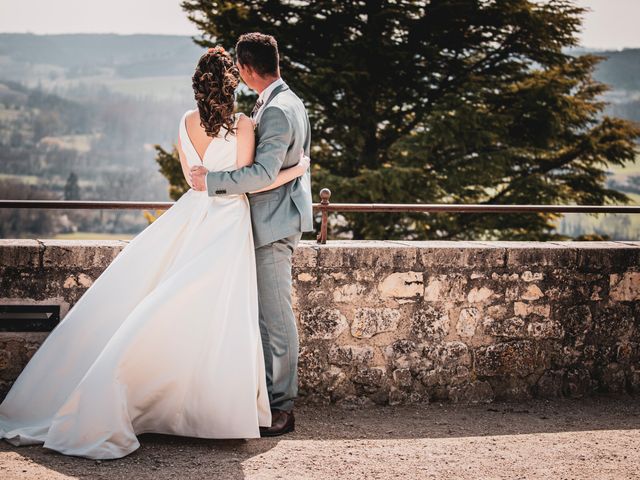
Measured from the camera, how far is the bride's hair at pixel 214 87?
11.4 feet

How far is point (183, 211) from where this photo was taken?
3.65 meters

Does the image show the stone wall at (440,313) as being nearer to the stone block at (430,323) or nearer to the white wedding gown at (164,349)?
the stone block at (430,323)

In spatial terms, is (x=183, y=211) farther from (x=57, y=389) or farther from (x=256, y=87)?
(x=57, y=389)

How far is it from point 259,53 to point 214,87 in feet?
0.94

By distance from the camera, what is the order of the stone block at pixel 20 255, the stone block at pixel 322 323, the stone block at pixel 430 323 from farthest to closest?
the stone block at pixel 430 323, the stone block at pixel 322 323, the stone block at pixel 20 255

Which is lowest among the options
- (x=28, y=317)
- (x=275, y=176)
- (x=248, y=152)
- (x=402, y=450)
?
(x=402, y=450)

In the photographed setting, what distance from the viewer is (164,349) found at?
3.37 m

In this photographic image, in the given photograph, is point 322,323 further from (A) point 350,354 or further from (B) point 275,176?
(B) point 275,176

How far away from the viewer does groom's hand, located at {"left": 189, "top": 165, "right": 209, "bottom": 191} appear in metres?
3.60

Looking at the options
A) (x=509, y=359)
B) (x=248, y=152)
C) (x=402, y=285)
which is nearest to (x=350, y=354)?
(x=402, y=285)

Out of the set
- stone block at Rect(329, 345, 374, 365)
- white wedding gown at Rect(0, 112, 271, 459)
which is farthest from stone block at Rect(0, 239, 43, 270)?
stone block at Rect(329, 345, 374, 365)

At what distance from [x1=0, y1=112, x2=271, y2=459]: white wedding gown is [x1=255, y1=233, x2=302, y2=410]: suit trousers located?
0.11 metres

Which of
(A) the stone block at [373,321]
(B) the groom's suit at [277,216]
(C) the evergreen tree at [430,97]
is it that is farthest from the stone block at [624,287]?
(C) the evergreen tree at [430,97]

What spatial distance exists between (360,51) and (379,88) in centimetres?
128
